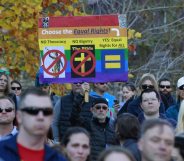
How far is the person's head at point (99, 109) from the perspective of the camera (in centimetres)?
1121

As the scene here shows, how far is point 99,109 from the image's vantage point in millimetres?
11312

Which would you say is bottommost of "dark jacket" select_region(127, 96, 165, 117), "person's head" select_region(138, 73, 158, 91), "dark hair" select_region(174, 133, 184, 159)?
"dark hair" select_region(174, 133, 184, 159)

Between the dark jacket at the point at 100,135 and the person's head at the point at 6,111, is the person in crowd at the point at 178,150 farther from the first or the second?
the dark jacket at the point at 100,135

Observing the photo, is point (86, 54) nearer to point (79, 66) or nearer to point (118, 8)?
point (79, 66)

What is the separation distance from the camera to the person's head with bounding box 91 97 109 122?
11.2 meters

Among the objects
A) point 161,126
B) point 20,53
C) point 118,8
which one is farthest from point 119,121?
point 118,8

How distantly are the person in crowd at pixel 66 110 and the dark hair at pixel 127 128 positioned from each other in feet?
9.22

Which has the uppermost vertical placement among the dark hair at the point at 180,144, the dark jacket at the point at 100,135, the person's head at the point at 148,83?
the person's head at the point at 148,83

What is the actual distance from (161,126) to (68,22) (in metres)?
6.37

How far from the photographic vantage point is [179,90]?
488 inches

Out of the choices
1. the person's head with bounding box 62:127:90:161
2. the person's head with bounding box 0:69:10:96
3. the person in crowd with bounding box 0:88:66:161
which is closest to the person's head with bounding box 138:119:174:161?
the person in crowd with bounding box 0:88:66:161

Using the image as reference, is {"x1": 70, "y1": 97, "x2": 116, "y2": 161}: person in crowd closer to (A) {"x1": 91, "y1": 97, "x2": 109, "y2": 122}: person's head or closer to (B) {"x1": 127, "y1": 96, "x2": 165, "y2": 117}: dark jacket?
(A) {"x1": 91, "y1": 97, "x2": 109, "y2": 122}: person's head

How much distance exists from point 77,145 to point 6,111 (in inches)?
72.8

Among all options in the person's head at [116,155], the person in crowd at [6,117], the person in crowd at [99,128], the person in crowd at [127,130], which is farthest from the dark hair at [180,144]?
the person in crowd at [99,128]
